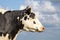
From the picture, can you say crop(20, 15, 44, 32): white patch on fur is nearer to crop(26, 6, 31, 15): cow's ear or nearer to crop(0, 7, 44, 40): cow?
crop(0, 7, 44, 40): cow

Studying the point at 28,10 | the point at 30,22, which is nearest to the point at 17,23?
the point at 30,22

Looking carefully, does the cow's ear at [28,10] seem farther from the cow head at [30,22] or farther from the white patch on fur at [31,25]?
the white patch on fur at [31,25]

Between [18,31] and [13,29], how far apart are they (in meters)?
0.32

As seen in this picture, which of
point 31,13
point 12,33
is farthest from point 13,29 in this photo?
point 31,13

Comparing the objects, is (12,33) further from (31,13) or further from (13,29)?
(31,13)

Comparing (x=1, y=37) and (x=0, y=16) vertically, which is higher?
(x=0, y=16)

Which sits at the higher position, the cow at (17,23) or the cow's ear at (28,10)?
the cow's ear at (28,10)

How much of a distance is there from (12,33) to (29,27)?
1.06m

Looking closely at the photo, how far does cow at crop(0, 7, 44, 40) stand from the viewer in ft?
61.8

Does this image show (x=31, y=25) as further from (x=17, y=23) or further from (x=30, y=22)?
(x=17, y=23)

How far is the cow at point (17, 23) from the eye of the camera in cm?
→ 1884

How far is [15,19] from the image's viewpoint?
63.0ft

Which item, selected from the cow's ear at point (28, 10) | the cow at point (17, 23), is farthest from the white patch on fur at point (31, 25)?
the cow's ear at point (28, 10)

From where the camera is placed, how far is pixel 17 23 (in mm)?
19156
